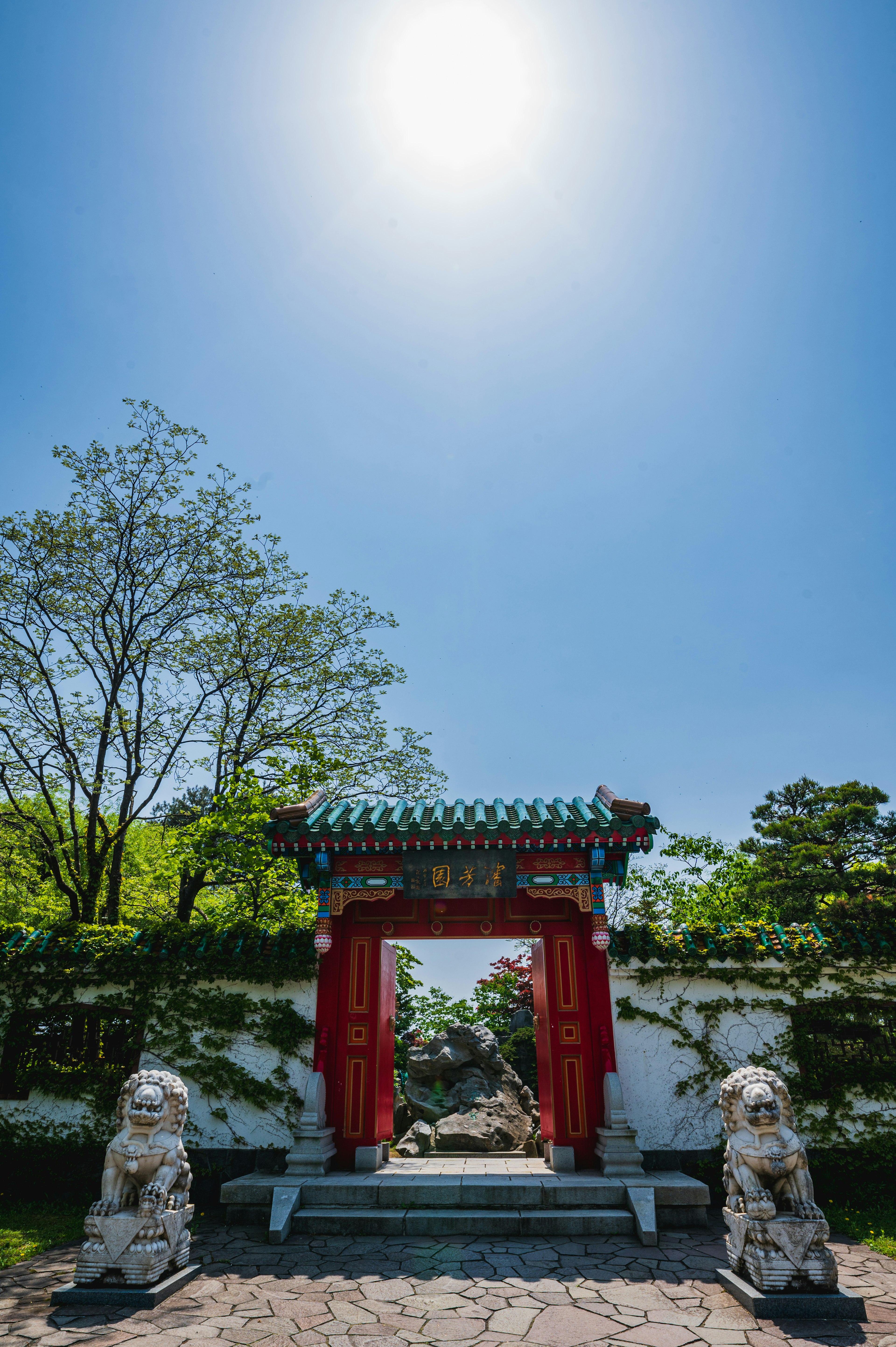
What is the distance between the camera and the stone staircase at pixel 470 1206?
6.87 m

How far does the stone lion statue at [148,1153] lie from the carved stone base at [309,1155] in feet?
6.97

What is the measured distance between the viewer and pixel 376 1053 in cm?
870

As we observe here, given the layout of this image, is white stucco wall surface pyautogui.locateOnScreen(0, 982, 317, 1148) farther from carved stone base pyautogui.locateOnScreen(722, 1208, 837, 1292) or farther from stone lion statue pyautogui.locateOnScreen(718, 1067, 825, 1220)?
carved stone base pyautogui.locateOnScreen(722, 1208, 837, 1292)

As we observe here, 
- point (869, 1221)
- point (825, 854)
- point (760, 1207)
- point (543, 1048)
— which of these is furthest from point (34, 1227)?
point (825, 854)

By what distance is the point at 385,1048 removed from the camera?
9.41 m

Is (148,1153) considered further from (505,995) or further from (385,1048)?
(505,995)

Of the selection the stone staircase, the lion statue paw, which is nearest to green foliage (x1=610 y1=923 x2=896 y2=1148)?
the stone staircase

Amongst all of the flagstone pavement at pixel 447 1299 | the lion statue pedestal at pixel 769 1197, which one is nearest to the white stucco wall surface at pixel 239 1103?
the flagstone pavement at pixel 447 1299

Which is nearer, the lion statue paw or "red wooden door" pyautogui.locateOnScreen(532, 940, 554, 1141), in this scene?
the lion statue paw

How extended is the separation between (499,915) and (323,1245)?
12.6ft

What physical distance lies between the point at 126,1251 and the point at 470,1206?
3.33 meters

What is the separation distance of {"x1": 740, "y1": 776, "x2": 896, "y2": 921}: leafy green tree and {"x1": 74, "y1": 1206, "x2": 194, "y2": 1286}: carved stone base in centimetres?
1410

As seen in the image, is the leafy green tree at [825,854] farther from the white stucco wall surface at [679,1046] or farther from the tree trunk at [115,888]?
the tree trunk at [115,888]

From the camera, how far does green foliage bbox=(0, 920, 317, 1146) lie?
336 inches
